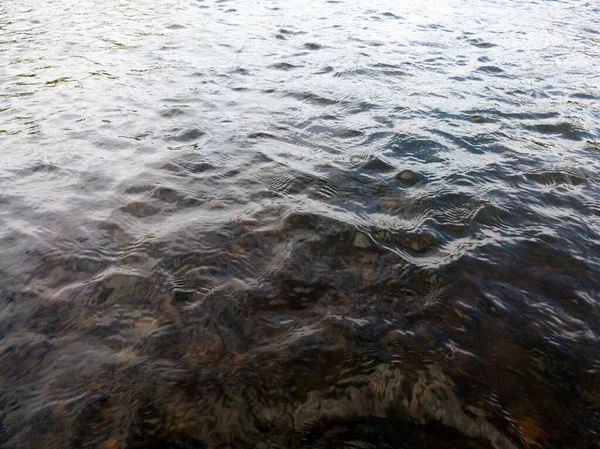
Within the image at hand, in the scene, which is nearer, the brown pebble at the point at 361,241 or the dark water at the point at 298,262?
the dark water at the point at 298,262

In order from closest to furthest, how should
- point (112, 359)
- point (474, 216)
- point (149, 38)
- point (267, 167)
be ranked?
point (112, 359) < point (474, 216) < point (267, 167) < point (149, 38)

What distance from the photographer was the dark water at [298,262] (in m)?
2.88

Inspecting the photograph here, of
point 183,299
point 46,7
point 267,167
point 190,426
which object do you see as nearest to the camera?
point 190,426

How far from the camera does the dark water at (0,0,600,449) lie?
2.88 m

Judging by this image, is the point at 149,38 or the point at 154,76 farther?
the point at 149,38

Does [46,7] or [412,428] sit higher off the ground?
[412,428]

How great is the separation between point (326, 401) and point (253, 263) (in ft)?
5.51

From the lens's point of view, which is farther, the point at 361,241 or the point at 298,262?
the point at 361,241

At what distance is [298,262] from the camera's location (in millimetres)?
4180

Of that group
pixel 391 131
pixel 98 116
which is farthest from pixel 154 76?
pixel 391 131

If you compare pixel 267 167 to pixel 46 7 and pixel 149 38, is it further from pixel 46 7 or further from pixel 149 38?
pixel 46 7

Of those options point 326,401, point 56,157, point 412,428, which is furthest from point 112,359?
point 56,157

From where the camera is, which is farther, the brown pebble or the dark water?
the brown pebble

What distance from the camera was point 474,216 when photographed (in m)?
4.86
